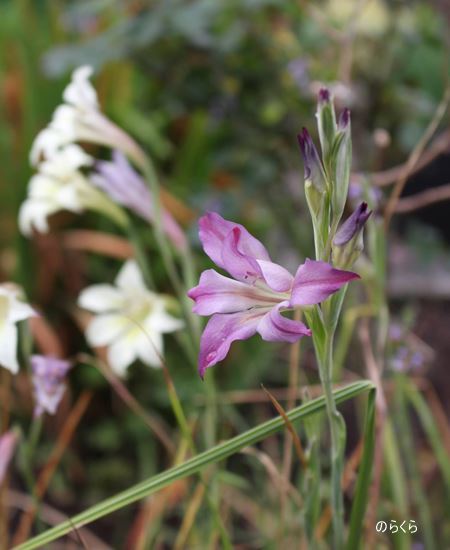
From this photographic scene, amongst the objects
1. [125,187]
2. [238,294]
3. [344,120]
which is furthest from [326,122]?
[125,187]

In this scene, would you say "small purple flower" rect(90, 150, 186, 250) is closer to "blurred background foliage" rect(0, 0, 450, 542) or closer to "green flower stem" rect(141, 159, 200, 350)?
"green flower stem" rect(141, 159, 200, 350)

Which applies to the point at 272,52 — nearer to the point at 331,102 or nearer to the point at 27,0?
the point at 27,0

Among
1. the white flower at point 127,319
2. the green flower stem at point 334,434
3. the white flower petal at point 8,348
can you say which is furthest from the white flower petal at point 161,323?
the green flower stem at point 334,434

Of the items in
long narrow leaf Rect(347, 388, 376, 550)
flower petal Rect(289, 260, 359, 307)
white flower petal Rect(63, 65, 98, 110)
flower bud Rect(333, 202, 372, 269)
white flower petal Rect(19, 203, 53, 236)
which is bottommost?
long narrow leaf Rect(347, 388, 376, 550)

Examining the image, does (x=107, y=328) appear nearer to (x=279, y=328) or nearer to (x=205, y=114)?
(x=279, y=328)

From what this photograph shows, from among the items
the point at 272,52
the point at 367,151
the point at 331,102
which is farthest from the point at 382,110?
the point at 331,102

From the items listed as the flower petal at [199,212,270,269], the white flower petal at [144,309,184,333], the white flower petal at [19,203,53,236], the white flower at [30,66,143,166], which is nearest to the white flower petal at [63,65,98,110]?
the white flower at [30,66,143,166]

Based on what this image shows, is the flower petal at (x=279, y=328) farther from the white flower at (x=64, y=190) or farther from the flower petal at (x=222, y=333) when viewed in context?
the white flower at (x=64, y=190)
